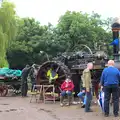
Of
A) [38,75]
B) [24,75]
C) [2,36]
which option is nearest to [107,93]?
Result: [38,75]

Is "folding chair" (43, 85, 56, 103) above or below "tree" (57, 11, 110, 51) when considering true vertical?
below

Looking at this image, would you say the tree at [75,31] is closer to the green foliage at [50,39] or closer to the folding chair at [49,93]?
the green foliage at [50,39]

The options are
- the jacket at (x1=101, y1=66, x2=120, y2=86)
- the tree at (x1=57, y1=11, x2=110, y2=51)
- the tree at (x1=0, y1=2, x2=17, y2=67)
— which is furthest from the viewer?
the tree at (x1=57, y1=11, x2=110, y2=51)

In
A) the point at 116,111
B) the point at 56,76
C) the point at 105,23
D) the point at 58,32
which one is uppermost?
the point at 105,23

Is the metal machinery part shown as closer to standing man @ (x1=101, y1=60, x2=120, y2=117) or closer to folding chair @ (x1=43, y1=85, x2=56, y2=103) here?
folding chair @ (x1=43, y1=85, x2=56, y2=103)

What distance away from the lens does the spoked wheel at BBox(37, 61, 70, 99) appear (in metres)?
15.5

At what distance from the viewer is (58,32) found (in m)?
35.8

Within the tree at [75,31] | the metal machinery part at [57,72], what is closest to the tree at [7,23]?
the tree at [75,31]

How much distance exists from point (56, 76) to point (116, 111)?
5947 mm

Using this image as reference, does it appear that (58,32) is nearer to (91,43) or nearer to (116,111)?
(91,43)

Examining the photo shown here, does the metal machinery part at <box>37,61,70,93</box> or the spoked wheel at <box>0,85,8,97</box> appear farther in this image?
the spoked wheel at <box>0,85,8,97</box>

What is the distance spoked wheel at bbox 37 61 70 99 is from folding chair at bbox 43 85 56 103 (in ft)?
0.94

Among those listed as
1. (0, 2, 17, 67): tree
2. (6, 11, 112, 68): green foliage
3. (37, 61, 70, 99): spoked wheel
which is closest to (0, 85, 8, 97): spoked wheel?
(37, 61, 70, 99): spoked wheel

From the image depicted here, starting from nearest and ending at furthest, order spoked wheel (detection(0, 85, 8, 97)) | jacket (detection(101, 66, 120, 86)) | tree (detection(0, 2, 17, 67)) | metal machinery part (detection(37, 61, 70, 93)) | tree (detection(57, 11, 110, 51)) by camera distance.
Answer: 1. jacket (detection(101, 66, 120, 86))
2. metal machinery part (detection(37, 61, 70, 93))
3. spoked wheel (detection(0, 85, 8, 97))
4. tree (detection(0, 2, 17, 67))
5. tree (detection(57, 11, 110, 51))
